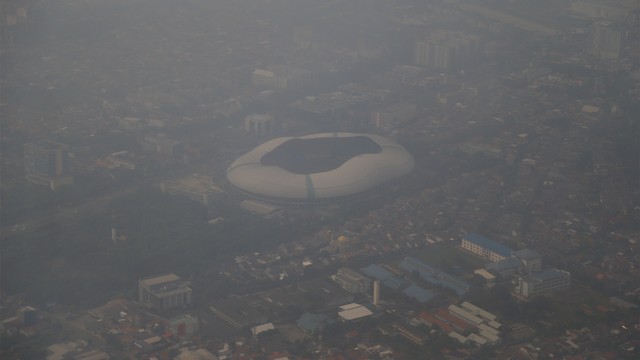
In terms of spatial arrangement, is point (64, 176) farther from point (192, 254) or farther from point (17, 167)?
point (192, 254)

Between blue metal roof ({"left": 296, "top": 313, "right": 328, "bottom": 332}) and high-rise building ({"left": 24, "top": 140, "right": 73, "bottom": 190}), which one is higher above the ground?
high-rise building ({"left": 24, "top": 140, "right": 73, "bottom": 190})

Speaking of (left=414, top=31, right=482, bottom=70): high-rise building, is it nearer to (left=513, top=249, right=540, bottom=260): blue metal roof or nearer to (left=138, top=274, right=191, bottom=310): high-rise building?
(left=513, top=249, right=540, bottom=260): blue metal roof

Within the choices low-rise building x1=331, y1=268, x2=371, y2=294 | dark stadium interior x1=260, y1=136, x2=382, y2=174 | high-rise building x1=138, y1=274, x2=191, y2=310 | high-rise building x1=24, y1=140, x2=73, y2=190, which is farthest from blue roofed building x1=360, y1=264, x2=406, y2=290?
high-rise building x1=24, y1=140, x2=73, y2=190

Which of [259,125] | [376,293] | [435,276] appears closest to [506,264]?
[435,276]

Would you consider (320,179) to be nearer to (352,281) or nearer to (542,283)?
(352,281)

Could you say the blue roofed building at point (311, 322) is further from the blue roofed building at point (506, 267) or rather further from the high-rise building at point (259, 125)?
the high-rise building at point (259, 125)

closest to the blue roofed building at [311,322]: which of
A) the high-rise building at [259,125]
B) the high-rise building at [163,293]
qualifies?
the high-rise building at [163,293]
